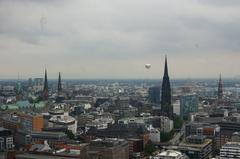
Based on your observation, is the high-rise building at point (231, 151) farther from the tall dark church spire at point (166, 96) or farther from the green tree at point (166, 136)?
the tall dark church spire at point (166, 96)

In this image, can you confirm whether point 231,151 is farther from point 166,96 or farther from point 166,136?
point 166,96

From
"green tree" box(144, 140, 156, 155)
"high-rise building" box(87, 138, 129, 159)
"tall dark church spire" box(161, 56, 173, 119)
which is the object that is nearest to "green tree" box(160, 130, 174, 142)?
"green tree" box(144, 140, 156, 155)

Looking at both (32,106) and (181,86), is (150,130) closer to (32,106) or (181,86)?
(32,106)

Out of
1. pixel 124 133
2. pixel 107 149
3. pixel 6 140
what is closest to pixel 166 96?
pixel 124 133

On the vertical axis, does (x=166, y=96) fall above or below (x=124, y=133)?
above

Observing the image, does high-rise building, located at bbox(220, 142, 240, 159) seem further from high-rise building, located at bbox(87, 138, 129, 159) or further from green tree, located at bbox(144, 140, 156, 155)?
high-rise building, located at bbox(87, 138, 129, 159)

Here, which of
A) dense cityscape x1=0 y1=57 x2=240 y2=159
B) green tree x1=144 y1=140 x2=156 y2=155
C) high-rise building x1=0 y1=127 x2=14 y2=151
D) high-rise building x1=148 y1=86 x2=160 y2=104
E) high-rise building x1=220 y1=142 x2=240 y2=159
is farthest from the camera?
high-rise building x1=148 y1=86 x2=160 y2=104

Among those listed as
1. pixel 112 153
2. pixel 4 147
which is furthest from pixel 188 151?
pixel 4 147

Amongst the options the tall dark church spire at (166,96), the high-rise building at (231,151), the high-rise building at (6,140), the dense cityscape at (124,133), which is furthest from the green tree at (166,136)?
the high-rise building at (6,140)
